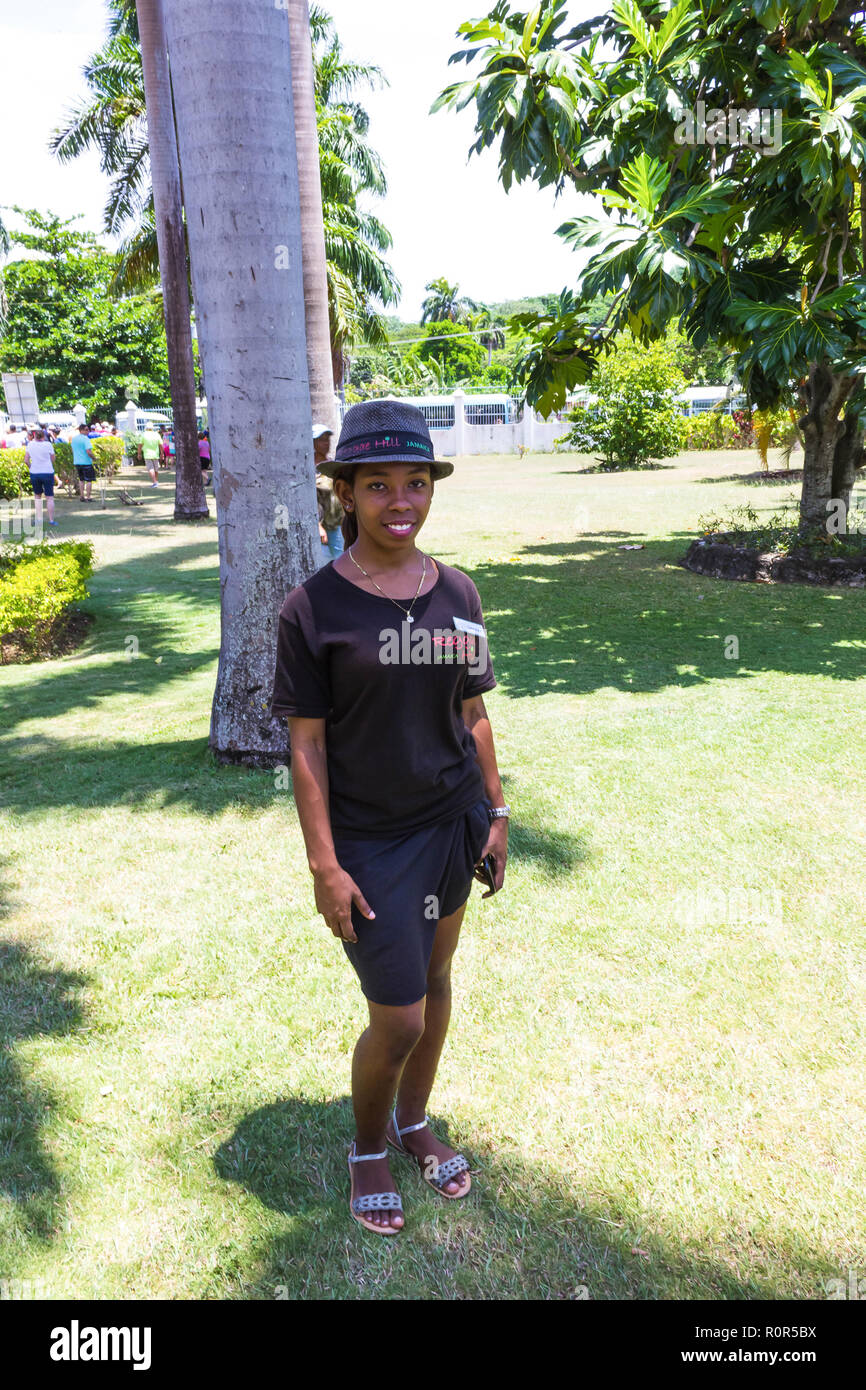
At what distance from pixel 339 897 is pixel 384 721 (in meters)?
0.40

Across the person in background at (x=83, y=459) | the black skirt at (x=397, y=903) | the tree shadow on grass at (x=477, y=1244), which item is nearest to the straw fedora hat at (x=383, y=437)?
the black skirt at (x=397, y=903)

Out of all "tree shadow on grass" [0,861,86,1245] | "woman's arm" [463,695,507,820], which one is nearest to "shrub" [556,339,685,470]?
"tree shadow on grass" [0,861,86,1245]

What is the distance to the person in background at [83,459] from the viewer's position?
854 inches

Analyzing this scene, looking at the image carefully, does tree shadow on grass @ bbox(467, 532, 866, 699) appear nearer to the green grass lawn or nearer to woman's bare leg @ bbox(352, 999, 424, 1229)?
the green grass lawn

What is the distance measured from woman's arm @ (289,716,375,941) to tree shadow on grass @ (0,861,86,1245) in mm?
1211

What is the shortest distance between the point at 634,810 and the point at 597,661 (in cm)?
328

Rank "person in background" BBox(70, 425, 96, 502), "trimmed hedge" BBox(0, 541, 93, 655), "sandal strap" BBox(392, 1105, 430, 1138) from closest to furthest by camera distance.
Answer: "sandal strap" BBox(392, 1105, 430, 1138) < "trimmed hedge" BBox(0, 541, 93, 655) < "person in background" BBox(70, 425, 96, 502)

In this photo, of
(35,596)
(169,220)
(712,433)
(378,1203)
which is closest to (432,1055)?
(378,1203)

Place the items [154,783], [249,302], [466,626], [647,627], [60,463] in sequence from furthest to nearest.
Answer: [60,463]
[647,627]
[154,783]
[249,302]
[466,626]

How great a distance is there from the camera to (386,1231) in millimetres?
2422

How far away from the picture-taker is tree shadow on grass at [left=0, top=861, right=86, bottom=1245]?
2531 mm

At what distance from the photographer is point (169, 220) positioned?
1677cm

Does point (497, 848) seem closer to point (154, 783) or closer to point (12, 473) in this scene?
point (154, 783)

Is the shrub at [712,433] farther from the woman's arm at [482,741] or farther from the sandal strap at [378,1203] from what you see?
the sandal strap at [378,1203]
